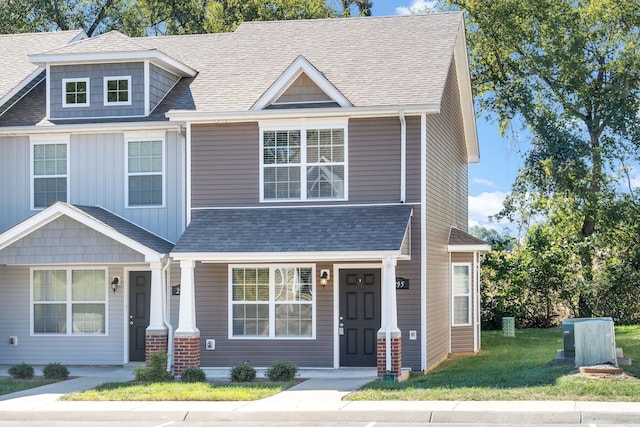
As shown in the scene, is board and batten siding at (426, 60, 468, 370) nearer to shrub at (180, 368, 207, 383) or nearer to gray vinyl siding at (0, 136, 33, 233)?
shrub at (180, 368, 207, 383)

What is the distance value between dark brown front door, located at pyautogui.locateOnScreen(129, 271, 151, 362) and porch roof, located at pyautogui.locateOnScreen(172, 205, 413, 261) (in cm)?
246

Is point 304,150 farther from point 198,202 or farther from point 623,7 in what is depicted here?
point 623,7

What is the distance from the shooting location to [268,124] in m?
22.3

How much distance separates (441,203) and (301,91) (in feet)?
15.3

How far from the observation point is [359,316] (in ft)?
72.3

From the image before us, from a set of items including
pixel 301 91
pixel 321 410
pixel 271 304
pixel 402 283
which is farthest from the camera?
pixel 301 91

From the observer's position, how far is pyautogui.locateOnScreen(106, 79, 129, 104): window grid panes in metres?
24.4

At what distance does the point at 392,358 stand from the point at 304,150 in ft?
17.0

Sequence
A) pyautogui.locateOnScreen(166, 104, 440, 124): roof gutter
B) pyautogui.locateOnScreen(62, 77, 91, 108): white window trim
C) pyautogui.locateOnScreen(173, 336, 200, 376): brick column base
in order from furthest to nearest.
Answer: pyautogui.locateOnScreen(62, 77, 91, 108): white window trim → pyautogui.locateOnScreen(166, 104, 440, 124): roof gutter → pyautogui.locateOnScreen(173, 336, 200, 376): brick column base

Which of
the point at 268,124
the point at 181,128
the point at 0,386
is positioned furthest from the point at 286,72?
the point at 0,386

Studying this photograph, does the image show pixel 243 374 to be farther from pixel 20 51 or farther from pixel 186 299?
pixel 20 51

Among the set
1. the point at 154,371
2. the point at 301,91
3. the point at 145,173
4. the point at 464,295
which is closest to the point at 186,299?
the point at 154,371

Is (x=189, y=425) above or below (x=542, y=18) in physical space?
below

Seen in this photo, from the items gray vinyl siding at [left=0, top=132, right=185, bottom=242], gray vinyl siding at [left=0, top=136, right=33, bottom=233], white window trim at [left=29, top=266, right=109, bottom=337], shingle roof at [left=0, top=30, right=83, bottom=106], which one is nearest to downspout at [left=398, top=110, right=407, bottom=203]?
gray vinyl siding at [left=0, top=132, right=185, bottom=242]
